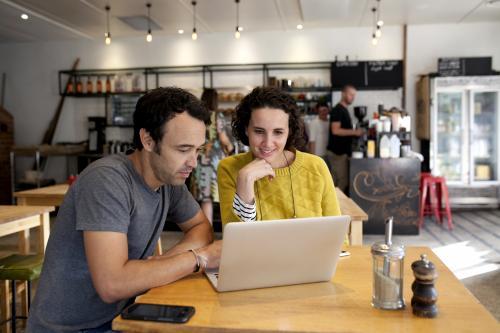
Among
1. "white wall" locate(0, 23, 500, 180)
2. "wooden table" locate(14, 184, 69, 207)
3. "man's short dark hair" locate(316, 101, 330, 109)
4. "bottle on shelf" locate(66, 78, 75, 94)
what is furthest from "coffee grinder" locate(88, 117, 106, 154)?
"wooden table" locate(14, 184, 69, 207)

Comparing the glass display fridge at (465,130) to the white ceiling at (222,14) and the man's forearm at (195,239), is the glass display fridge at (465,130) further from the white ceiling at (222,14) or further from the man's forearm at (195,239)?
the man's forearm at (195,239)

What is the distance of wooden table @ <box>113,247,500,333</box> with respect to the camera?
108 cm

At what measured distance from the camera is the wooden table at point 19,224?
2.87 meters

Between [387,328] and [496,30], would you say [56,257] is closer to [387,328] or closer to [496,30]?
[387,328]

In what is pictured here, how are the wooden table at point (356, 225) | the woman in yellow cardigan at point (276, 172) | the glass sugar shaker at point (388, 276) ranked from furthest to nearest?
the wooden table at point (356, 225) < the woman in yellow cardigan at point (276, 172) < the glass sugar shaker at point (388, 276)

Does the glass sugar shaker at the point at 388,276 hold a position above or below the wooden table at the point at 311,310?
above

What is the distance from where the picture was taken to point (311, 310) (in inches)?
46.1

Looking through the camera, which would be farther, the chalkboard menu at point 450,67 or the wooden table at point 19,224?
the chalkboard menu at point 450,67

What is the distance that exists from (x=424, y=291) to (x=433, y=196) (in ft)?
18.6

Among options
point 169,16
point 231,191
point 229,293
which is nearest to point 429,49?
point 169,16

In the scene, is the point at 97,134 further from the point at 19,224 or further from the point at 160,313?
the point at 160,313

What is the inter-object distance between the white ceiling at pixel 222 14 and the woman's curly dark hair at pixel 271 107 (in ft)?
14.5

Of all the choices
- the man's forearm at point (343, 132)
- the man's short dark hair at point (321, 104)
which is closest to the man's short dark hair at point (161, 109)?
the man's forearm at point (343, 132)

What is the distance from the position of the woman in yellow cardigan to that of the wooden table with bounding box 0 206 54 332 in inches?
63.9
